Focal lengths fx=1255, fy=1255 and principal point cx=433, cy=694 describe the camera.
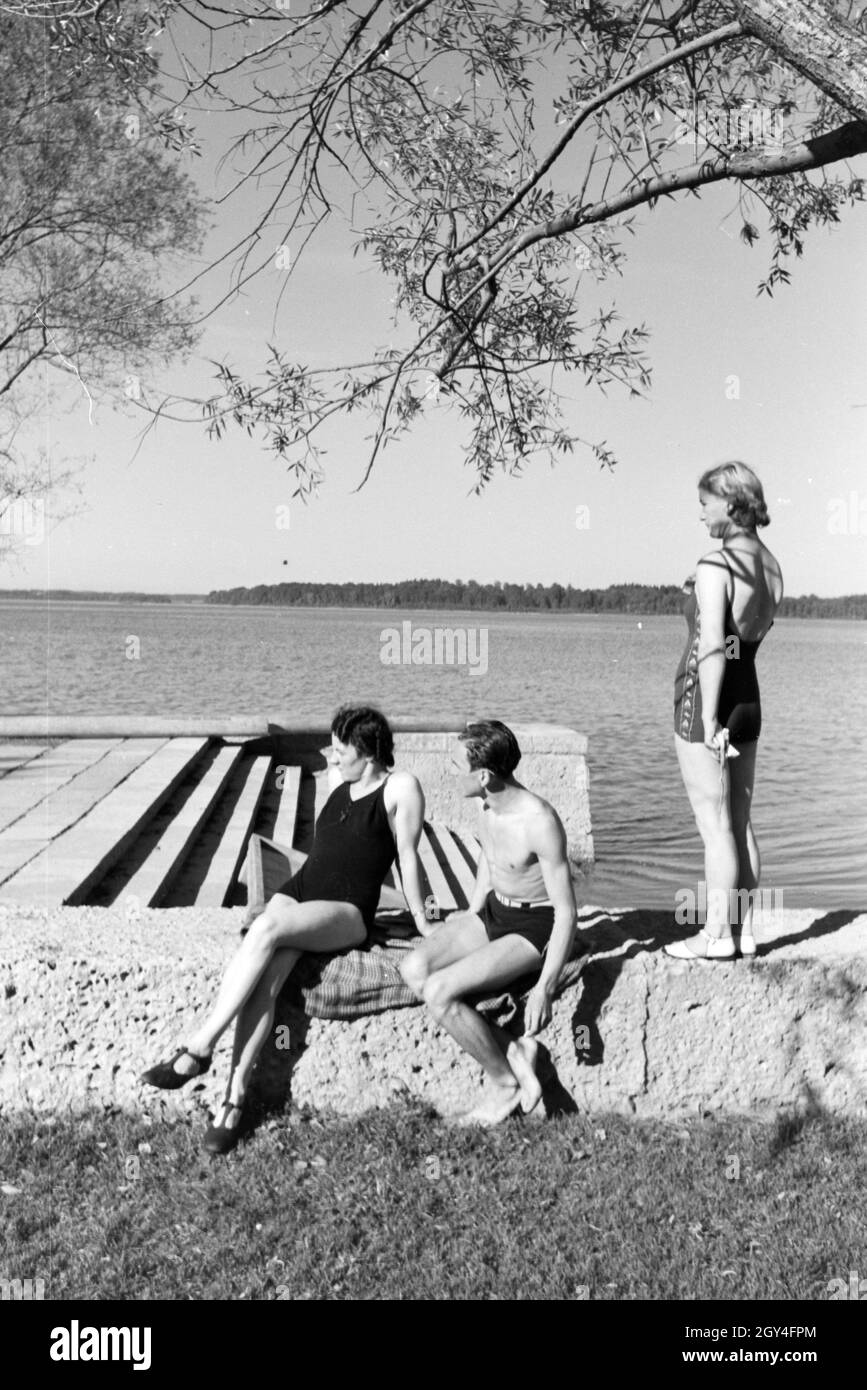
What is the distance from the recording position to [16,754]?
12.9 meters

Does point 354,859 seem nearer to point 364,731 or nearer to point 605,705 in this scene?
point 364,731

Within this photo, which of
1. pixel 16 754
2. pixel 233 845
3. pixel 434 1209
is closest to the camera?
pixel 434 1209

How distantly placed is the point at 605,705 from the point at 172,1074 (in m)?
40.7

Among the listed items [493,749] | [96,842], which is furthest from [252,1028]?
[96,842]

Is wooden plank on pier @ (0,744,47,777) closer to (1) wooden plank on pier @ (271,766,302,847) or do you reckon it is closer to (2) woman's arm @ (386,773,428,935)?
(1) wooden plank on pier @ (271,766,302,847)

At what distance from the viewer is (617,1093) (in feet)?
15.2

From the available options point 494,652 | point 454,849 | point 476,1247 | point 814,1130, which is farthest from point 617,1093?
point 494,652

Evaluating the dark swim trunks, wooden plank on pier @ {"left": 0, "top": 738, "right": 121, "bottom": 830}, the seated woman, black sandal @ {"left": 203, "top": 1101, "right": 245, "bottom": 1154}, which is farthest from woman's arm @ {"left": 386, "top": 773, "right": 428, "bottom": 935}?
wooden plank on pier @ {"left": 0, "top": 738, "right": 121, "bottom": 830}

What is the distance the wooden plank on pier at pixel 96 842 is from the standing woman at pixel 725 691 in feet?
11.0

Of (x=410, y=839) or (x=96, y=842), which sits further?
(x=96, y=842)

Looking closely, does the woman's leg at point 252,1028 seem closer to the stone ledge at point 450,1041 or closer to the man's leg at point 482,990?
the stone ledge at point 450,1041

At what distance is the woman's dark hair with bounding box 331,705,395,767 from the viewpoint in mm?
4688

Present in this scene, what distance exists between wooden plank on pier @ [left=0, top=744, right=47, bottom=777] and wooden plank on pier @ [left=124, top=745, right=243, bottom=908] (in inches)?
69.0

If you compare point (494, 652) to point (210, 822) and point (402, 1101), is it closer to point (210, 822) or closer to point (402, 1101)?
point (210, 822)
